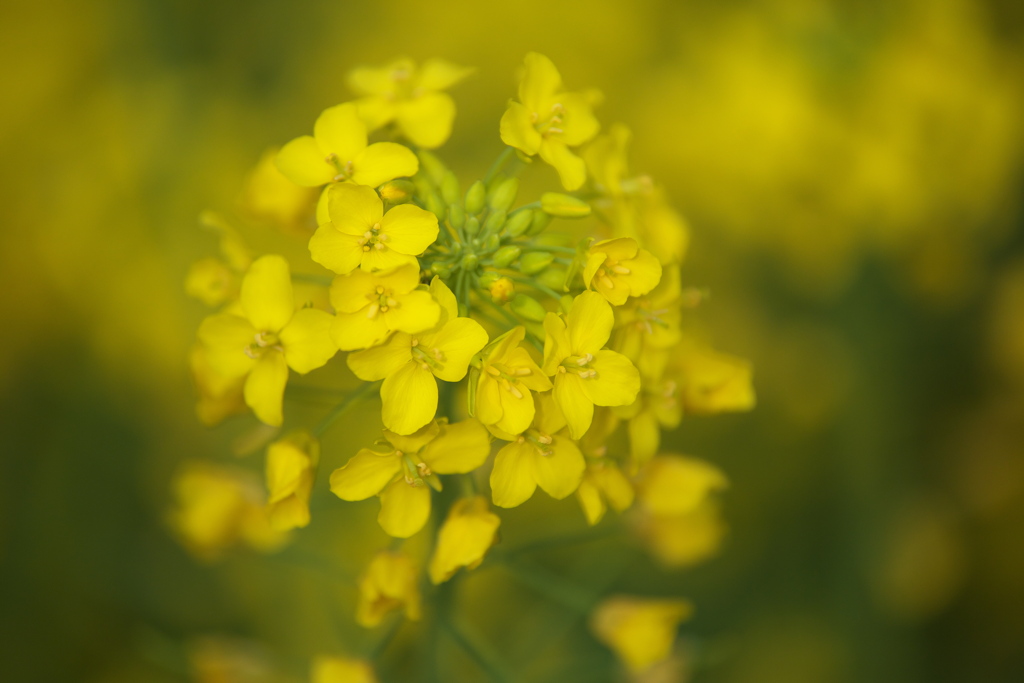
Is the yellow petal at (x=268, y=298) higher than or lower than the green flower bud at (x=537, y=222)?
lower

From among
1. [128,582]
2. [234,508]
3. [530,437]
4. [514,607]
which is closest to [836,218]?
[514,607]

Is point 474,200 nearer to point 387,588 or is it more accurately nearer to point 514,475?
point 514,475

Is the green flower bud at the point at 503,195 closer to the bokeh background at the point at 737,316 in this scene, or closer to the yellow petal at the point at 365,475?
the yellow petal at the point at 365,475

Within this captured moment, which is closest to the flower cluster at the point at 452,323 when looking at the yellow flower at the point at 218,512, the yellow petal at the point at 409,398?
the yellow petal at the point at 409,398

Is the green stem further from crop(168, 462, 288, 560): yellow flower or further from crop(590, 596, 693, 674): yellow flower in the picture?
crop(590, 596, 693, 674): yellow flower

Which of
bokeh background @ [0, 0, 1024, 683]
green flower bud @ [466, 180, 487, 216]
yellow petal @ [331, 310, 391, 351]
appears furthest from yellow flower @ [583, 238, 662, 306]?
bokeh background @ [0, 0, 1024, 683]
